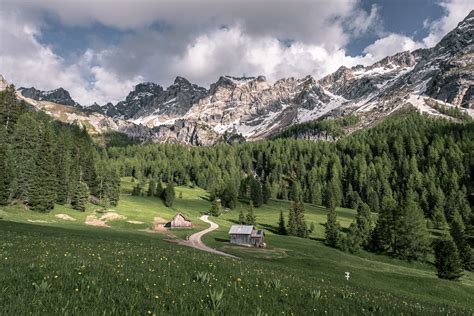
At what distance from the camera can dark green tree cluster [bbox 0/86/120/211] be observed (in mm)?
78000

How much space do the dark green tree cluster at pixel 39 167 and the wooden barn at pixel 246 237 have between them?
47.6m

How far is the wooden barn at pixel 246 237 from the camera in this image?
78.8 m

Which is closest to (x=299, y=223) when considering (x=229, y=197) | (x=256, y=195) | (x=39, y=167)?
(x=229, y=197)

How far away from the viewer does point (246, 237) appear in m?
80.0

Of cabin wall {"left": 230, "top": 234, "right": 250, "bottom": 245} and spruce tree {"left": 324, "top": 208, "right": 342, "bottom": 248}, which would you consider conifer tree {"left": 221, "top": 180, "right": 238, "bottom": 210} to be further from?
cabin wall {"left": 230, "top": 234, "right": 250, "bottom": 245}

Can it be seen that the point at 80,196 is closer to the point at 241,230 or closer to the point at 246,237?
the point at 241,230

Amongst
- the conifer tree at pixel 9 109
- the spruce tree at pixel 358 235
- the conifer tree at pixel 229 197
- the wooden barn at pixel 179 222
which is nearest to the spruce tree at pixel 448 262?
the spruce tree at pixel 358 235

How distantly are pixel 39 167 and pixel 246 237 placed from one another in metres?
58.2

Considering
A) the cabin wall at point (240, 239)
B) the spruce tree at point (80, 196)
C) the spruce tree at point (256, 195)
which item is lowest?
the cabin wall at point (240, 239)

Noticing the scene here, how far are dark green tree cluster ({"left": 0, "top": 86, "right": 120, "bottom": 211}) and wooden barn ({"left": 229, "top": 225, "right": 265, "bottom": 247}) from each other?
47584mm

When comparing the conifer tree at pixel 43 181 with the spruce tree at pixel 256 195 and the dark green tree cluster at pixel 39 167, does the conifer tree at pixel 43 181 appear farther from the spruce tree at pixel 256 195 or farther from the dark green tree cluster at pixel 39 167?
the spruce tree at pixel 256 195

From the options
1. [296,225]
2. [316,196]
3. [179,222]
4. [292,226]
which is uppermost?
[316,196]

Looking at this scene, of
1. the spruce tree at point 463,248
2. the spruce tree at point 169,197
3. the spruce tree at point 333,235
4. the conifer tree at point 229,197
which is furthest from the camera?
the conifer tree at point 229,197

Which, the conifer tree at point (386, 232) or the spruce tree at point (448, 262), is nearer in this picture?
the spruce tree at point (448, 262)
